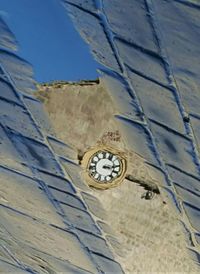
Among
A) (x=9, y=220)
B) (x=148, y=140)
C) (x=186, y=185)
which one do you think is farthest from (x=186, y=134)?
(x=9, y=220)

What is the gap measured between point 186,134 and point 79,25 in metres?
0.63

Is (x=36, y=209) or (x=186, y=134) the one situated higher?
(x=186, y=134)

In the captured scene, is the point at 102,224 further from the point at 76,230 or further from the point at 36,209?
the point at 36,209

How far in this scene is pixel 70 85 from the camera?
2.20 metres

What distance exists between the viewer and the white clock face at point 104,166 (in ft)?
8.48

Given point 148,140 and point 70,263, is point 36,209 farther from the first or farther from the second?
point 148,140

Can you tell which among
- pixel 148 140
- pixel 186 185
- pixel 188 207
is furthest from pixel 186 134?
pixel 188 207

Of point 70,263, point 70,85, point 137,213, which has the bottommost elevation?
point 70,263

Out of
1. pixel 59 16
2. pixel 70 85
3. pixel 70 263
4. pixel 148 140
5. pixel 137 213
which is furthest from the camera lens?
pixel 70 263

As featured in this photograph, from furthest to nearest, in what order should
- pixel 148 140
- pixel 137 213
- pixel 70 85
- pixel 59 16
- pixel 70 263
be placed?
pixel 70 263 < pixel 137 213 < pixel 148 140 < pixel 70 85 < pixel 59 16

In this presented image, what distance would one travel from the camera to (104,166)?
2.65 meters

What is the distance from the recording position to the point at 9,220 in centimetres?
294

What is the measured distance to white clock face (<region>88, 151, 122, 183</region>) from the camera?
8.48 feet

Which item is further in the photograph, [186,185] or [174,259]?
[174,259]
